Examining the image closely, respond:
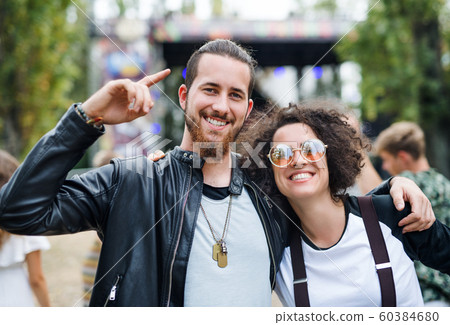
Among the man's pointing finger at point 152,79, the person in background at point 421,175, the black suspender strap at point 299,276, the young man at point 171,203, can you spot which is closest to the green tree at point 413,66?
the person in background at point 421,175

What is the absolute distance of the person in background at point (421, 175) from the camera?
204 centimetres

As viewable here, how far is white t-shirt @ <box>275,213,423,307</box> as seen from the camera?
156 cm

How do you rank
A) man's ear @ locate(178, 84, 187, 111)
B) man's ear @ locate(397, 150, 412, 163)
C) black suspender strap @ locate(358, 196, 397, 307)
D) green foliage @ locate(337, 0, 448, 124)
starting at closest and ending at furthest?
black suspender strap @ locate(358, 196, 397, 307) → man's ear @ locate(178, 84, 187, 111) → man's ear @ locate(397, 150, 412, 163) → green foliage @ locate(337, 0, 448, 124)

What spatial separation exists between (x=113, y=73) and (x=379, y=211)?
305 inches

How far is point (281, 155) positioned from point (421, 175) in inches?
50.8

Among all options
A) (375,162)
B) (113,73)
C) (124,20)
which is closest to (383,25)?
(375,162)

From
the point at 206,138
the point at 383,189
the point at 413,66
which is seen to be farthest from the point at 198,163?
the point at 413,66

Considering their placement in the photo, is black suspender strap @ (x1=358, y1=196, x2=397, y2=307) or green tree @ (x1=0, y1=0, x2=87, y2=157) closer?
black suspender strap @ (x1=358, y1=196, x2=397, y2=307)

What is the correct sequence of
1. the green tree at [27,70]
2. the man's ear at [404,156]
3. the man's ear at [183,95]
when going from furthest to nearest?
the green tree at [27,70] < the man's ear at [404,156] < the man's ear at [183,95]

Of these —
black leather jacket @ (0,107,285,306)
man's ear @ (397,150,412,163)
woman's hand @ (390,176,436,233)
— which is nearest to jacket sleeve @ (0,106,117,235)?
black leather jacket @ (0,107,285,306)

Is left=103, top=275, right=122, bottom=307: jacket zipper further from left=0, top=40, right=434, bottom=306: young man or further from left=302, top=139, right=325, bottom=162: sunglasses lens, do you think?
left=302, top=139, right=325, bottom=162: sunglasses lens

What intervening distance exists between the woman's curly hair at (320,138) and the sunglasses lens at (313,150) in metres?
0.13

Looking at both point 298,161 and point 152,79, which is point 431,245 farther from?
point 152,79

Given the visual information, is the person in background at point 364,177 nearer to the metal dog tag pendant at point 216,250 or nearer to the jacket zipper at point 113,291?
the metal dog tag pendant at point 216,250
